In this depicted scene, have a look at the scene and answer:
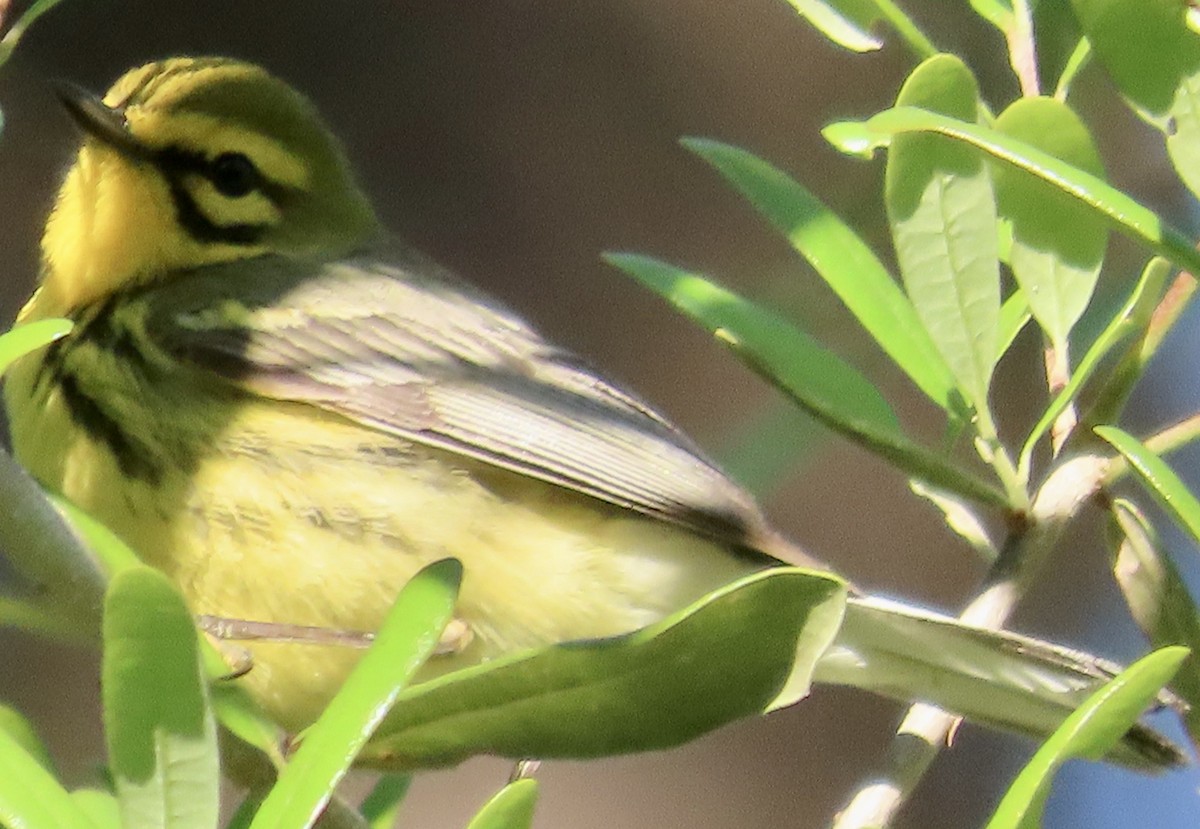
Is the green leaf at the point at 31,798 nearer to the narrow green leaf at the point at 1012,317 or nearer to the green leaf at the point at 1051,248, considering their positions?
the green leaf at the point at 1051,248

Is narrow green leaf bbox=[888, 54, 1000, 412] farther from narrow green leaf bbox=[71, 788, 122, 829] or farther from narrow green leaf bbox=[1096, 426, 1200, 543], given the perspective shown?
narrow green leaf bbox=[71, 788, 122, 829]

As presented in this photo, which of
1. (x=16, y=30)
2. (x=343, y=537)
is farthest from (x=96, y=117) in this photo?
(x=16, y=30)

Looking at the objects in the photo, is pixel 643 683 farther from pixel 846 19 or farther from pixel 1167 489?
pixel 846 19

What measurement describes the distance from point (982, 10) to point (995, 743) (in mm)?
3459

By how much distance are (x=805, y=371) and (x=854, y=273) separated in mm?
148

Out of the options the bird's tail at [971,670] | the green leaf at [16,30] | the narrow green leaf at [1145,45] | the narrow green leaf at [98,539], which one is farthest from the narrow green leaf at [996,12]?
the narrow green leaf at [98,539]

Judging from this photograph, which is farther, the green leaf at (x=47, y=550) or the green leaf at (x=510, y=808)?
the green leaf at (x=47, y=550)

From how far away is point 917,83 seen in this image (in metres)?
1.71

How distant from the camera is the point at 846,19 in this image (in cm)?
203

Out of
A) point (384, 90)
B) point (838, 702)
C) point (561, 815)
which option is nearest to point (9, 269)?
point (384, 90)

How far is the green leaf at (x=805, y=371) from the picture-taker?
1.84 meters

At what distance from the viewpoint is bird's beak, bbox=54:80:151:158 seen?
3.07 meters

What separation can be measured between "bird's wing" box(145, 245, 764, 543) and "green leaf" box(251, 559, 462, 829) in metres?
1.24

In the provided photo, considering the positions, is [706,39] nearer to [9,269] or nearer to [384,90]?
[384,90]
